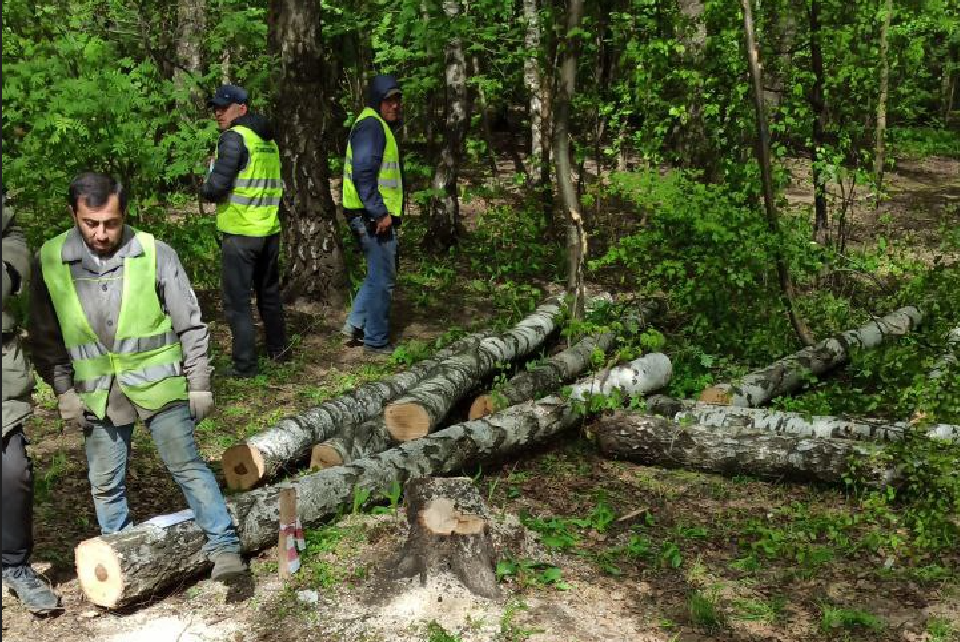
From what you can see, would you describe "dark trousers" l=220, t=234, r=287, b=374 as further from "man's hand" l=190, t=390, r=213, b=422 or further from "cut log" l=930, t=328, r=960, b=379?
"cut log" l=930, t=328, r=960, b=379

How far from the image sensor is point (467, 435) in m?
6.65

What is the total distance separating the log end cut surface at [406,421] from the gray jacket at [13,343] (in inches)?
110

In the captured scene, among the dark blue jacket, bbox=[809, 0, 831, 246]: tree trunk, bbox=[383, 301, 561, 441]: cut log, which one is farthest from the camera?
bbox=[809, 0, 831, 246]: tree trunk

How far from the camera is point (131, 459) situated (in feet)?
21.8

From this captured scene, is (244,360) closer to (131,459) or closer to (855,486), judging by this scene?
(131,459)

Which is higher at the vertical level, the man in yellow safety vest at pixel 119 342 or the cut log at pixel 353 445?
the man in yellow safety vest at pixel 119 342

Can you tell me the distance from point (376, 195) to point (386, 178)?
0.84ft

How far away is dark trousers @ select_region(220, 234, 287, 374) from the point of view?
26.9ft

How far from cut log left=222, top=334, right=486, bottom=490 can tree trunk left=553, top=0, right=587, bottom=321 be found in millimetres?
1635

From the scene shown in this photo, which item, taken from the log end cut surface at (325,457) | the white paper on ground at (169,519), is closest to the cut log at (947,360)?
the log end cut surface at (325,457)

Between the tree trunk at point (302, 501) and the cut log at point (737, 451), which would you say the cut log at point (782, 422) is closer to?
the cut log at point (737, 451)

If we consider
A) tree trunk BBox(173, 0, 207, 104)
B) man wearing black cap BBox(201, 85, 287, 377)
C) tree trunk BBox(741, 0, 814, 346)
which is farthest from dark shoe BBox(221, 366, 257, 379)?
tree trunk BBox(173, 0, 207, 104)

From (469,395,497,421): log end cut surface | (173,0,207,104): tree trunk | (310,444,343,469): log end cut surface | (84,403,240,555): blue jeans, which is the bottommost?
(469,395,497,421): log end cut surface

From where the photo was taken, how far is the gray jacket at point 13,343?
447cm
